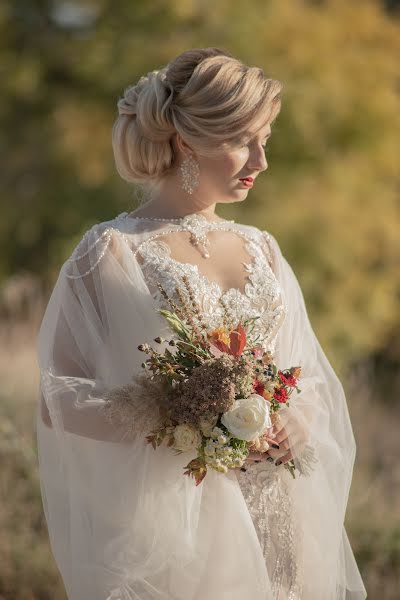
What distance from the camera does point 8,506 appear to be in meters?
5.39

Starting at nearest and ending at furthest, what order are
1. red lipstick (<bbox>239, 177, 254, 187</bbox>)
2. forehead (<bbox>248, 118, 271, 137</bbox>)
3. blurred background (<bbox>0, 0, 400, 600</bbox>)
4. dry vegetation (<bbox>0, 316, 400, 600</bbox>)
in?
forehead (<bbox>248, 118, 271, 137</bbox>) → red lipstick (<bbox>239, 177, 254, 187</bbox>) → dry vegetation (<bbox>0, 316, 400, 600</bbox>) → blurred background (<bbox>0, 0, 400, 600</bbox>)

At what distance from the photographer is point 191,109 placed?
299 centimetres

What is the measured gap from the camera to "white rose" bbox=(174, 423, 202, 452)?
8.49ft

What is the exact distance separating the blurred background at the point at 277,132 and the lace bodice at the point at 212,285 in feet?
25.1

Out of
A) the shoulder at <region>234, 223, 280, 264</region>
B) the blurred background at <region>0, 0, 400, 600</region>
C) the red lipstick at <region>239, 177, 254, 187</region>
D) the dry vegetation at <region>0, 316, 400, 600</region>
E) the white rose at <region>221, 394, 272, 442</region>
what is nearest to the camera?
the white rose at <region>221, 394, 272, 442</region>

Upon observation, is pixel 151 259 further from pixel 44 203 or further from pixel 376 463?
pixel 44 203

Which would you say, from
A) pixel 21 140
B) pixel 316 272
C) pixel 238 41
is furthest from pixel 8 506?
pixel 21 140

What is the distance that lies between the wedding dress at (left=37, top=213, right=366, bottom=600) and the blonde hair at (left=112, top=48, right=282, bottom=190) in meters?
0.22

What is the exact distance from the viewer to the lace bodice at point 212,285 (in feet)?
9.71

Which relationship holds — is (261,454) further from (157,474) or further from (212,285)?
(212,285)

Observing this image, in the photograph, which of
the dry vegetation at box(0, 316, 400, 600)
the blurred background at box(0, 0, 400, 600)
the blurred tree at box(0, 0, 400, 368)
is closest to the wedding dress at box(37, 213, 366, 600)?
the dry vegetation at box(0, 316, 400, 600)

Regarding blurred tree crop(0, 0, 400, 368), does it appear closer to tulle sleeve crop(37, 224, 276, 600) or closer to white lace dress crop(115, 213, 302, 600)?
white lace dress crop(115, 213, 302, 600)

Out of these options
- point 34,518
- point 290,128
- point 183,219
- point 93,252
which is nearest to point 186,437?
point 93,252

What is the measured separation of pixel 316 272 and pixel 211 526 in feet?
31.9
